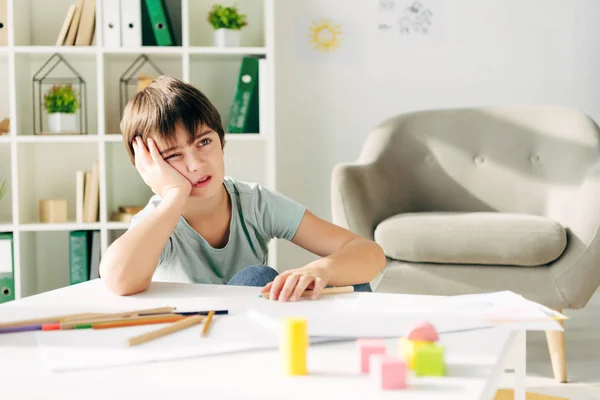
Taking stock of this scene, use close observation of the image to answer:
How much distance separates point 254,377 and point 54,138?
223cm

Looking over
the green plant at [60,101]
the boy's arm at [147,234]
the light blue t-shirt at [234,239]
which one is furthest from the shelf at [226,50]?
the boy's arm at [147,234]

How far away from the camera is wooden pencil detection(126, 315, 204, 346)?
2.71 ft

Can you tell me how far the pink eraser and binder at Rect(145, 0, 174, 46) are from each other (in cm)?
225

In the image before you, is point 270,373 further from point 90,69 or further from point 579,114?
point 90,69

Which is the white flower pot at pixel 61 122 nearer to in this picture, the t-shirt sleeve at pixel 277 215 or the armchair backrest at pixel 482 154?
the armchair backrest at pixel 482 154

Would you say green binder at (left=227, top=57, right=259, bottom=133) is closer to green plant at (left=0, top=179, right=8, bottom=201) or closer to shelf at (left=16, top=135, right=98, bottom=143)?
shelf at (left=16, top=135, right=98, bottom=143)

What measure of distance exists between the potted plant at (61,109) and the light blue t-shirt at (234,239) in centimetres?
139

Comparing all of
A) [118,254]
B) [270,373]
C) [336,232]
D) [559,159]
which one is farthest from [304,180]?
[270,373]

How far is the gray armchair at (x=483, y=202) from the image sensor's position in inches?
84.2

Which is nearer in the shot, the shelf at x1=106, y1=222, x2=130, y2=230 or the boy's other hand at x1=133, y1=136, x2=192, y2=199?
the boy's other hand at x1=133, y1=136, x2=192, y2=199

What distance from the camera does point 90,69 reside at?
299 centimetres

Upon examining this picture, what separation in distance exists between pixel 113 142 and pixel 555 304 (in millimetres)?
1788

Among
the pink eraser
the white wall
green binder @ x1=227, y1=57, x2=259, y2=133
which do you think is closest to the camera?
the pink eraser

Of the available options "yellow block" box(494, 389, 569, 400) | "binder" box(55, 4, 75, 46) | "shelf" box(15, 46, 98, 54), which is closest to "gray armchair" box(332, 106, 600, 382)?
"yellow block" box(494, 389, 569, 400)
